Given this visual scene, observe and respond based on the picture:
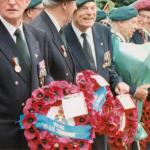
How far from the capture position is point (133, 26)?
7738 millimetres

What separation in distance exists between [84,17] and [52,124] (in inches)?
87.1

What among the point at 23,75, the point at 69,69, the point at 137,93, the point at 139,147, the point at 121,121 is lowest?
the point at 139,147

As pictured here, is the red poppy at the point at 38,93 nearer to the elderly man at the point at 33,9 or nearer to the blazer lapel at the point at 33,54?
the blazer lapel at the point at 33,54

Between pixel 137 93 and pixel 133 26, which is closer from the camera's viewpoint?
pixel 137 93

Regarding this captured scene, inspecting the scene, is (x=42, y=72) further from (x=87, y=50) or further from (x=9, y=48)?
(x=87, y=50)

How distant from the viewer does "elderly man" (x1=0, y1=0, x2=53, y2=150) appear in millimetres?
4770

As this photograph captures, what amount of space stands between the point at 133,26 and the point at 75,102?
3.36 metres

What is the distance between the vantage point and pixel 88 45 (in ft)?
21.4

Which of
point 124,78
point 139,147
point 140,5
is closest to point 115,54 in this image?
point 124,78

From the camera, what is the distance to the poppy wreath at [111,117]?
4.82 metres

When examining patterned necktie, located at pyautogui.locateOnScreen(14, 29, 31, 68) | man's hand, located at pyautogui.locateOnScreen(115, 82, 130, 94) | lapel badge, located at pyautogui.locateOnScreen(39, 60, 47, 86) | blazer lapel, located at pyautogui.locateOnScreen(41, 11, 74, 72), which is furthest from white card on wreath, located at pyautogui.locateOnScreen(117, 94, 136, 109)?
patterned necktie, located at pyautogui.locateOnScreen(14, 29, 31, 68)

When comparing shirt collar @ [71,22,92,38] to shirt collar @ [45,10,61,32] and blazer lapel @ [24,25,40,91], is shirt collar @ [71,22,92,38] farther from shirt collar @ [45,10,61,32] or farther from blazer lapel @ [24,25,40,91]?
blazer lapel @ [24,25,40,91]

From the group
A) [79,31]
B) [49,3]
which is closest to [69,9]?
[49,3]

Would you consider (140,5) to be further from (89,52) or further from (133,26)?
(89,52)
